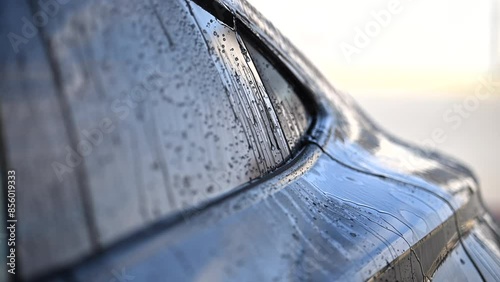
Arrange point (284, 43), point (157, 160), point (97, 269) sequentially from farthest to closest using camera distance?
point (284, 43) → point (157, 160) → point (97, 269)

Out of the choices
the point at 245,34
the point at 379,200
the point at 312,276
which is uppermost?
the point at 245,34

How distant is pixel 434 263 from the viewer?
5.33ft

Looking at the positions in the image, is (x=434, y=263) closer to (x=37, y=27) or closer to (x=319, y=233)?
(x=319, y=233)

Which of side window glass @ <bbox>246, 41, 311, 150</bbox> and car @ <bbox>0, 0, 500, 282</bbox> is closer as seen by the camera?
car @ <bbox>0, 0, 500, 282</bbox>

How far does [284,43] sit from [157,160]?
3.16ft

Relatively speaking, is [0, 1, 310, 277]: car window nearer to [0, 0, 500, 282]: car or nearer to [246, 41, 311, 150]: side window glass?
[0, 0, 500, 282]: car

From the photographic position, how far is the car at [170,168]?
94 cm

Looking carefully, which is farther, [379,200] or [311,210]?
[379,200]

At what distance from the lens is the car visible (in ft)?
3.09

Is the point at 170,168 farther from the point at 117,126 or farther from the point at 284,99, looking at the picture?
the point at 284,99

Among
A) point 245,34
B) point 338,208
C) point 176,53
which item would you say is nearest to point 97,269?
point 176,53

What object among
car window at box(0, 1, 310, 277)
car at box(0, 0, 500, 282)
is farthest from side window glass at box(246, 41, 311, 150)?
car window at box(0, 1, 310, 277)

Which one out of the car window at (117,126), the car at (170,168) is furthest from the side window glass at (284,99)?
the car window at (117,126)

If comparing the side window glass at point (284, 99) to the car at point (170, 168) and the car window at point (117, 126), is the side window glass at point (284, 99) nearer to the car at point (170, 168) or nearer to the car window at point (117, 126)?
the car at point (170, 168)
